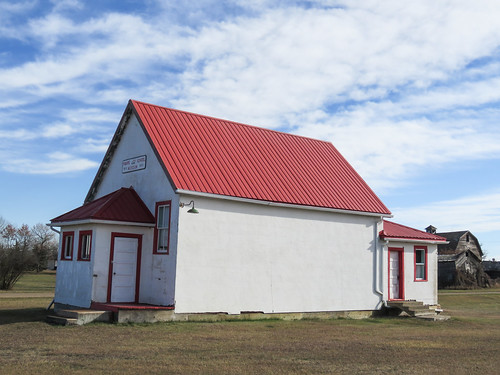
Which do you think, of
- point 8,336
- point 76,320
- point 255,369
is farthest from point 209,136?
point 255,369

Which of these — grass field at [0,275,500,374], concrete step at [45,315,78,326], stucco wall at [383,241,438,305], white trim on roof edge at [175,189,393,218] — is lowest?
grass field at [0,275,500,374]

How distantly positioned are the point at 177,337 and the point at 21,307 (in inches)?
440

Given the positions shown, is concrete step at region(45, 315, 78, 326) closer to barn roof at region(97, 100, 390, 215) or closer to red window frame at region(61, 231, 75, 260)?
red window frame at region(61, 231, 75, 260)

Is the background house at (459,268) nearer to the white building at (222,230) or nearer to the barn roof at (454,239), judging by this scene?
the barn roof at (454,239)

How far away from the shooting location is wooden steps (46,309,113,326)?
55.7ft

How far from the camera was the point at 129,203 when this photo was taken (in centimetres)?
2041

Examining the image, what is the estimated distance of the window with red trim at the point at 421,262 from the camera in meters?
26.4

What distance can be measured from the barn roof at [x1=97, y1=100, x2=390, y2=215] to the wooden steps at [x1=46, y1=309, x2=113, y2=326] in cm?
457

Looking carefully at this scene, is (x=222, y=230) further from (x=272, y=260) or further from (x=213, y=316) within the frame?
(x=213, y=316)

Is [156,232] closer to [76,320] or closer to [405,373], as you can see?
[76,320]

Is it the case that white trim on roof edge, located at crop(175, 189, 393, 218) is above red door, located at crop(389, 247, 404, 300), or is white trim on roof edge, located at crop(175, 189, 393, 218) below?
above

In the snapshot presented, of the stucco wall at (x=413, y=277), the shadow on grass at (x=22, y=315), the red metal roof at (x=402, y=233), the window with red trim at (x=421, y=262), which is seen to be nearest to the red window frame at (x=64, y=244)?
the shadow on grass at (x=22, y=315)

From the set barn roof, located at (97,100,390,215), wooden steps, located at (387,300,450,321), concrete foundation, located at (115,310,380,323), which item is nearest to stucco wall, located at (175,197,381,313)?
concrete foundation, located at (115,310,380,323)

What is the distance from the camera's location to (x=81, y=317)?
1708 centimetres
